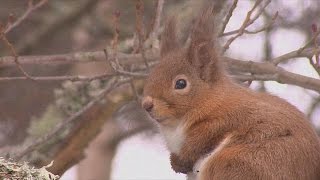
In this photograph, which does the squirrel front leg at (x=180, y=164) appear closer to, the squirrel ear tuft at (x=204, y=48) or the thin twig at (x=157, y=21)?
the squirrel ear tuft at (x=204, y=48)

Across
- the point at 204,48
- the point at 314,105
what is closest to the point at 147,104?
Answer: the point at 204,48

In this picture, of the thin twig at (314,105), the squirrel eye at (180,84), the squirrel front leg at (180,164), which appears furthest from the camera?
the thin twig at (314,105)

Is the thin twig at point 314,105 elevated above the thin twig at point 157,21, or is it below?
below

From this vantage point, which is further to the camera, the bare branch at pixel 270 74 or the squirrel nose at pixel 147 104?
the bare branch at pixel 270 74

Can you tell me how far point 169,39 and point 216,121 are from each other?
0.50 metres

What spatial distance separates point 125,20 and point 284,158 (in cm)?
288

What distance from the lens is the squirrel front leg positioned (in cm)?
300

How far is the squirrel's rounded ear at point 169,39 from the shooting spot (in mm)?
3311

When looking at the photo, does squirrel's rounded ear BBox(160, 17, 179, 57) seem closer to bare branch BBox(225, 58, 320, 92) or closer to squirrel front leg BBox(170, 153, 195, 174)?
bare branch BBox(225, 58, 320, 92)

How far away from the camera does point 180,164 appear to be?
3.03m

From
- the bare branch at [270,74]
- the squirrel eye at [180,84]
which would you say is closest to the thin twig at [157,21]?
the bare branch at [270,74]

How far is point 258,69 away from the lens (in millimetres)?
3480

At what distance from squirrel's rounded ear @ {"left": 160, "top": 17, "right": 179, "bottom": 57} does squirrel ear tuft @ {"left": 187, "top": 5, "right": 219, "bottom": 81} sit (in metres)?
0.17

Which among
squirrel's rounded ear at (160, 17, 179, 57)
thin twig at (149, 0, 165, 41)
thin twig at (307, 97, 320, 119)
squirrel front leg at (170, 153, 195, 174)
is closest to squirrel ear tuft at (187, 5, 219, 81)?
squirrel's rounded ear at (160, 17, 179, 57)
